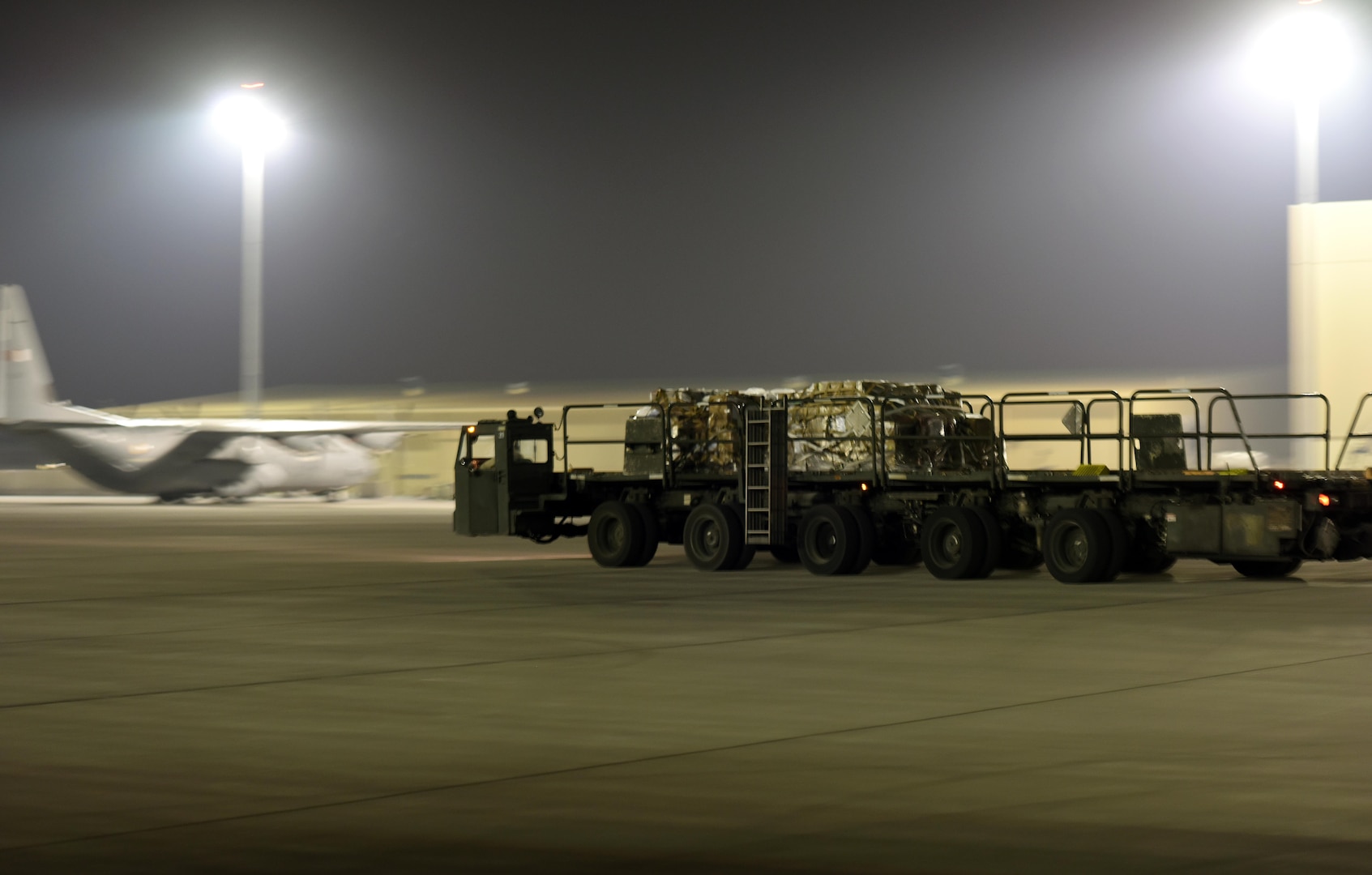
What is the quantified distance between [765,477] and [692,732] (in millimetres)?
13836

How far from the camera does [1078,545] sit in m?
21.5

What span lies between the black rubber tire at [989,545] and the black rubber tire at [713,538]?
3631 mm

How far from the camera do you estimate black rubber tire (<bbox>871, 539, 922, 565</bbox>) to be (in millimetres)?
24594

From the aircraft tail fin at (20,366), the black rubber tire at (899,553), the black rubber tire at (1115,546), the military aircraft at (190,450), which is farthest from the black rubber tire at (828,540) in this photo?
the aircraft tail fin at (20,366)

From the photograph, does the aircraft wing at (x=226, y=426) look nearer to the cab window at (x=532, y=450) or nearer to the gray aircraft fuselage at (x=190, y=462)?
the gray aircraft fuselage at (x=190, y=462)

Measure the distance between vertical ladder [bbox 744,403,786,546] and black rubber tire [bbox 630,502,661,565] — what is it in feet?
6.44

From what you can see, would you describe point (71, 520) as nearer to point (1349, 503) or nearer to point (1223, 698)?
point (1349, 503)

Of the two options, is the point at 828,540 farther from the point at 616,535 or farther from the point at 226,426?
the point at 226,426

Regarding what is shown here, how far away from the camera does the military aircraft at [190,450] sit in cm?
5647

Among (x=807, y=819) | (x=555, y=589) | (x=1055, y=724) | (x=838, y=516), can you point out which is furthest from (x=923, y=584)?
(x=807, y=819)

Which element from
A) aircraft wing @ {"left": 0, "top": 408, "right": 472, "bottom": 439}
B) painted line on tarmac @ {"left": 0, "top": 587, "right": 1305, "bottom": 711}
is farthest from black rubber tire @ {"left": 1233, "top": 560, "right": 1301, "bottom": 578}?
aircraft wing @ {"left": 0, "top": 408, "right": 472, "bottom": 439}

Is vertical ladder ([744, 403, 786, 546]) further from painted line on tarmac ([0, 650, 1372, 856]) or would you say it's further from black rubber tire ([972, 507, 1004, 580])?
painted line on tarmac ([0, 650, 1372, 856])

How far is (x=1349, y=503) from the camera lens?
20.3 meters

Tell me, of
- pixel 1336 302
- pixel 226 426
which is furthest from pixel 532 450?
pixel 226 426
